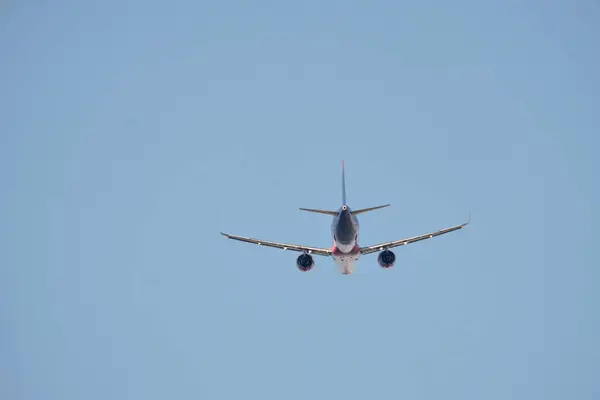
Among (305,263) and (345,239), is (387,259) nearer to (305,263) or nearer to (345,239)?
(305,263)

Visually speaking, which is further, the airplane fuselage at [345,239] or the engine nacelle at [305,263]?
the engine nacelle at [305,263]

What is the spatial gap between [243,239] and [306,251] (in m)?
6.88

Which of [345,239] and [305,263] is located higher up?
[305,263]

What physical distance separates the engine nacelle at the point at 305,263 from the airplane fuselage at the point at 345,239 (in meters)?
2.68

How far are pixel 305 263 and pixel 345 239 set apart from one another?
9.37 metres

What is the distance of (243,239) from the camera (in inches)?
3826

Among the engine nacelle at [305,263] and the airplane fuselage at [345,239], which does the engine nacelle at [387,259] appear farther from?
the engine nacelle at [305,263]

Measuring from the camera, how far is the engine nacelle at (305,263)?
322 feet

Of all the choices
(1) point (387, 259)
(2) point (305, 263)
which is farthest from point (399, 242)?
(2) point (305, 263)

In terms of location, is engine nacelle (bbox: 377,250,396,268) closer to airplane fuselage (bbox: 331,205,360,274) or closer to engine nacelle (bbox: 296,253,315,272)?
airplane fuselage (bbox: 331,205,360,274)

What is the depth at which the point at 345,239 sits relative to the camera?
90188 mm

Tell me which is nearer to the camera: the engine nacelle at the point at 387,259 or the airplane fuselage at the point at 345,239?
the airplane fuselage at the point at 345,239

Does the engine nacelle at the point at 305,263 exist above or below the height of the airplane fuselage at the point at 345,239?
above

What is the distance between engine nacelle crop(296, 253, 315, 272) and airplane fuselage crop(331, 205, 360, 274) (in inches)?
105
